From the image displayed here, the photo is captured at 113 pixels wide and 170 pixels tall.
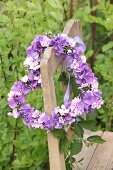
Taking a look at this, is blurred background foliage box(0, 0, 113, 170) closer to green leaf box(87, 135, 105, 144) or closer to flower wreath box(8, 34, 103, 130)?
green leaf box(87, 135, 105, 144)

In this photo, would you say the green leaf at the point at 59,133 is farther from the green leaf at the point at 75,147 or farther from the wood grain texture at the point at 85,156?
the wood grain texture at the point at 85,156

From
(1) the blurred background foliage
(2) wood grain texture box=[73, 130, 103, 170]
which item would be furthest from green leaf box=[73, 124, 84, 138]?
(2) wood grain texture box=[73, 130, 103, 170]

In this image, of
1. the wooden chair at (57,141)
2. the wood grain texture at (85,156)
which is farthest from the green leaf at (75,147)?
the wood grain texture at (85,156)

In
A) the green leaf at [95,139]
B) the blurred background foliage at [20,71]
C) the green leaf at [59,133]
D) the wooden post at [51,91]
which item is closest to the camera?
the wooden post at [51,91]

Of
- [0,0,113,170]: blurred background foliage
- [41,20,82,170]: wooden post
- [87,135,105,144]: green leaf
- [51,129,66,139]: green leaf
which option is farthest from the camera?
[0,0,113,170]: blurred background foliage

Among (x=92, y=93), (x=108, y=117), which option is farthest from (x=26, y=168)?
(x=108, y=117)

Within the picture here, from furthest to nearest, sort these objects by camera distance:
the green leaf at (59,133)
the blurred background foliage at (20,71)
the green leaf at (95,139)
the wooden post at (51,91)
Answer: the blurred background foliage at (20,71)
the green leaf at (95,139)
the green leaf at (59,133)
the wooden post at (51,91)

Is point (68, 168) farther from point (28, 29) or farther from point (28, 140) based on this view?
point (28, 29)
